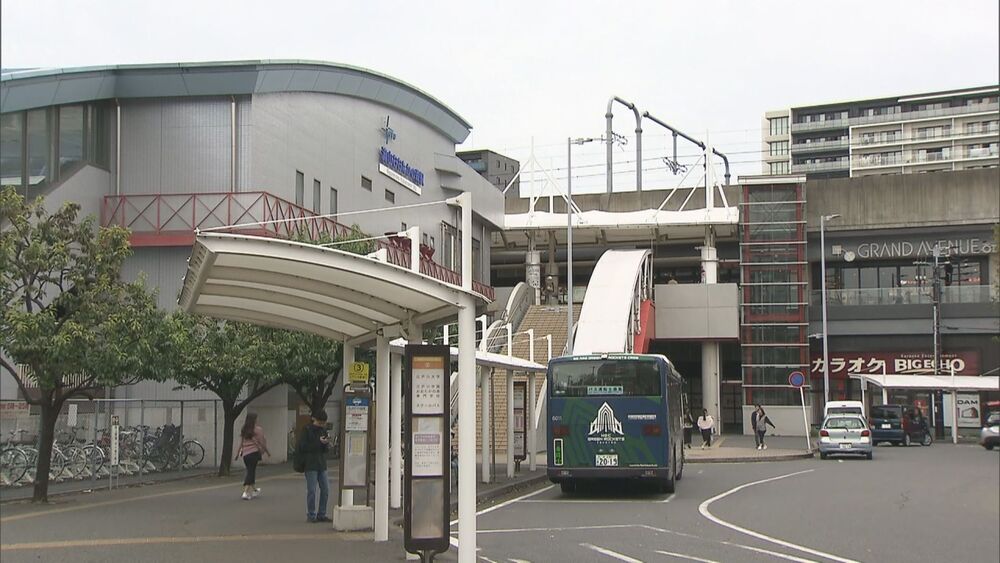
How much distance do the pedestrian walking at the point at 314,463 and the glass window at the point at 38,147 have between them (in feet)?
30.8

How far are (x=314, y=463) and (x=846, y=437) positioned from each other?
2173 cm

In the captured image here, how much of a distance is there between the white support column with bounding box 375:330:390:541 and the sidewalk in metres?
20.1

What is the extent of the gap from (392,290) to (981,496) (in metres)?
7.51

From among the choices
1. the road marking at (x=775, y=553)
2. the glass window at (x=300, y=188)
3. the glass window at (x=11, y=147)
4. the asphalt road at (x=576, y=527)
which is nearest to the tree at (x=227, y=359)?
the asphalt road at (x=576, y=527)

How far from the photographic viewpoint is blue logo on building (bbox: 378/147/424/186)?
3659cm

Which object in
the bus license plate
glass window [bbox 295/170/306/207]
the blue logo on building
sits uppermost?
the blue logo on building

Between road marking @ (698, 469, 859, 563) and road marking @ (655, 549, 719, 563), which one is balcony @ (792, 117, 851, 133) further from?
road marking @ (655, 549, 719, 563)

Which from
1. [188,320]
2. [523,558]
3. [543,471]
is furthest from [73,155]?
[543,471]

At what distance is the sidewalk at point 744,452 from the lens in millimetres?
31719

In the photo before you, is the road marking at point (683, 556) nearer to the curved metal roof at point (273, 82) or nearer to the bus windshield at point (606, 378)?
the bus windshield at point (606, 378)

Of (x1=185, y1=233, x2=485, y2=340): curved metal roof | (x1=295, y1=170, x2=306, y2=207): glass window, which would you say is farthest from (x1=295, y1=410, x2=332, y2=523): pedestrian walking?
(x1=295, y1=170, x2=306, y2=207): glass window

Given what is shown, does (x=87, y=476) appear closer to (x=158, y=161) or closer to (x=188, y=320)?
(x=188, y=320)

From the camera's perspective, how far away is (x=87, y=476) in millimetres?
19203

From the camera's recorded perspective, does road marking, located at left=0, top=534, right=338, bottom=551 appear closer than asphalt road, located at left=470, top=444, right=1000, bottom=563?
Yes
